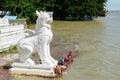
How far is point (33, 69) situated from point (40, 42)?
2.84 feet

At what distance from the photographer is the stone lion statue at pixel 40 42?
10.3 meters

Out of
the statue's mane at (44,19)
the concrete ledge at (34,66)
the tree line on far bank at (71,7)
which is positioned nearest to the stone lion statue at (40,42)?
the statue's mane at (44,19)

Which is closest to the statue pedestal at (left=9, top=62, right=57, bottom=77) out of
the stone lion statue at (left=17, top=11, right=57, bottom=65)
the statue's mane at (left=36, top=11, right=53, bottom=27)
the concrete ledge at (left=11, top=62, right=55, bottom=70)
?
the concrete ledge at (left=11, top=62, right=55, bottom=70)

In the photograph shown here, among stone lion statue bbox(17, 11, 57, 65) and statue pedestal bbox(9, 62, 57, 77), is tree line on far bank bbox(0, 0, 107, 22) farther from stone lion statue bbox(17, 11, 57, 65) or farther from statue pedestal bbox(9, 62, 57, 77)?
statue pedestal bbox(9, 62, 57, 77)

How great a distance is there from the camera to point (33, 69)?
33.9 feet

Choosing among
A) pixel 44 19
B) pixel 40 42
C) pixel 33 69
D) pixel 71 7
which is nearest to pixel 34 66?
pixel 33 69

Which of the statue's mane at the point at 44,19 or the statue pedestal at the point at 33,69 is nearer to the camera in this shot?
the statue pedestal at the point at 33,69

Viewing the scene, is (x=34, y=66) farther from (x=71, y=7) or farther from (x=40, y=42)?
(x=71, y=7)

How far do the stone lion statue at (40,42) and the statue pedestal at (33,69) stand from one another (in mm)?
167

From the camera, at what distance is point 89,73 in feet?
38.2

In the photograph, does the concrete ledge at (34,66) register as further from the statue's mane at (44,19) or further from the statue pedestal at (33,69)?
the statue's mane at (44,19)

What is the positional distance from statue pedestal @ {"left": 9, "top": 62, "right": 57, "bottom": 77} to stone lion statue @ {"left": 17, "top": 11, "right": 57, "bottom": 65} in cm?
17

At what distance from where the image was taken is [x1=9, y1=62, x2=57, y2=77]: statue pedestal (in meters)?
10.1

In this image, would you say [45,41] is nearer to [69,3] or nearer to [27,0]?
[27,0]
